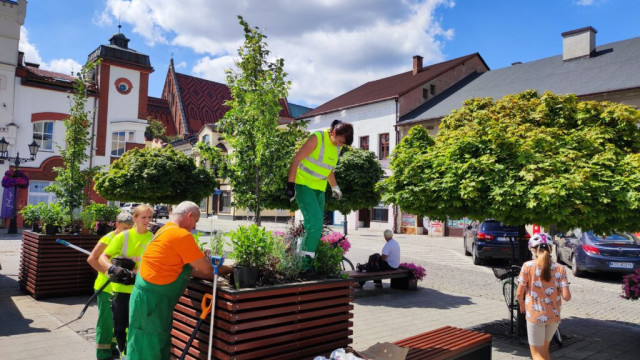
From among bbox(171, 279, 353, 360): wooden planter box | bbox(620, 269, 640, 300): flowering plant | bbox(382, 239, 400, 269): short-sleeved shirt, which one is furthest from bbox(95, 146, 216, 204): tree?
bbox(620, 269, 640, 300): flowering plant

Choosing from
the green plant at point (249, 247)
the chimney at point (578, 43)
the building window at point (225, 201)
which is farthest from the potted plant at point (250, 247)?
the building window at point (225, 201)

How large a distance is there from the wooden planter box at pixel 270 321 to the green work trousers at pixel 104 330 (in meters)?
1.30

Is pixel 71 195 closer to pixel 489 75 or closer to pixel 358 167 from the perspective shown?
A: pixel 358 167

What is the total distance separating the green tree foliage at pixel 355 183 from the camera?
14344 mm

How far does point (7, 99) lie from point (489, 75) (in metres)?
30.8

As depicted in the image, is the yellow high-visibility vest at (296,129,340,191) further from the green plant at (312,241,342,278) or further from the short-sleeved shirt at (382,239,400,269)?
the short-sleeved shirt at (382,239,400,269)

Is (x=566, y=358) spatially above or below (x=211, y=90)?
below

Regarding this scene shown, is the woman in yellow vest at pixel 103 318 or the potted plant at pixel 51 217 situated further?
the potted plant at pixel 51 217

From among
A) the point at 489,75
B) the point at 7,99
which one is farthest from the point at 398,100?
the point at 7,99

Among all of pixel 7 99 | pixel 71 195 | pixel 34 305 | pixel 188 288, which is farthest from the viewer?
pixel 7 99

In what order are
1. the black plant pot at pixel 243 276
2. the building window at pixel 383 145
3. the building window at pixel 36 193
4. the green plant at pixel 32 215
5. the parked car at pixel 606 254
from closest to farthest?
the black plant pot at pixel 243 276 < the green plant at pixel 32 215 < the parked car at pixel 606 254 < the building window at pixel 36 193 < the building window at pixel 383 145

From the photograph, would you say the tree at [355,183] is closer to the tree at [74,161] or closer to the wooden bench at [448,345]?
the tree at [74,161]

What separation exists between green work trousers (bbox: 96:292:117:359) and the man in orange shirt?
5.16ft

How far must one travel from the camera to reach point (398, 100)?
105 ft
